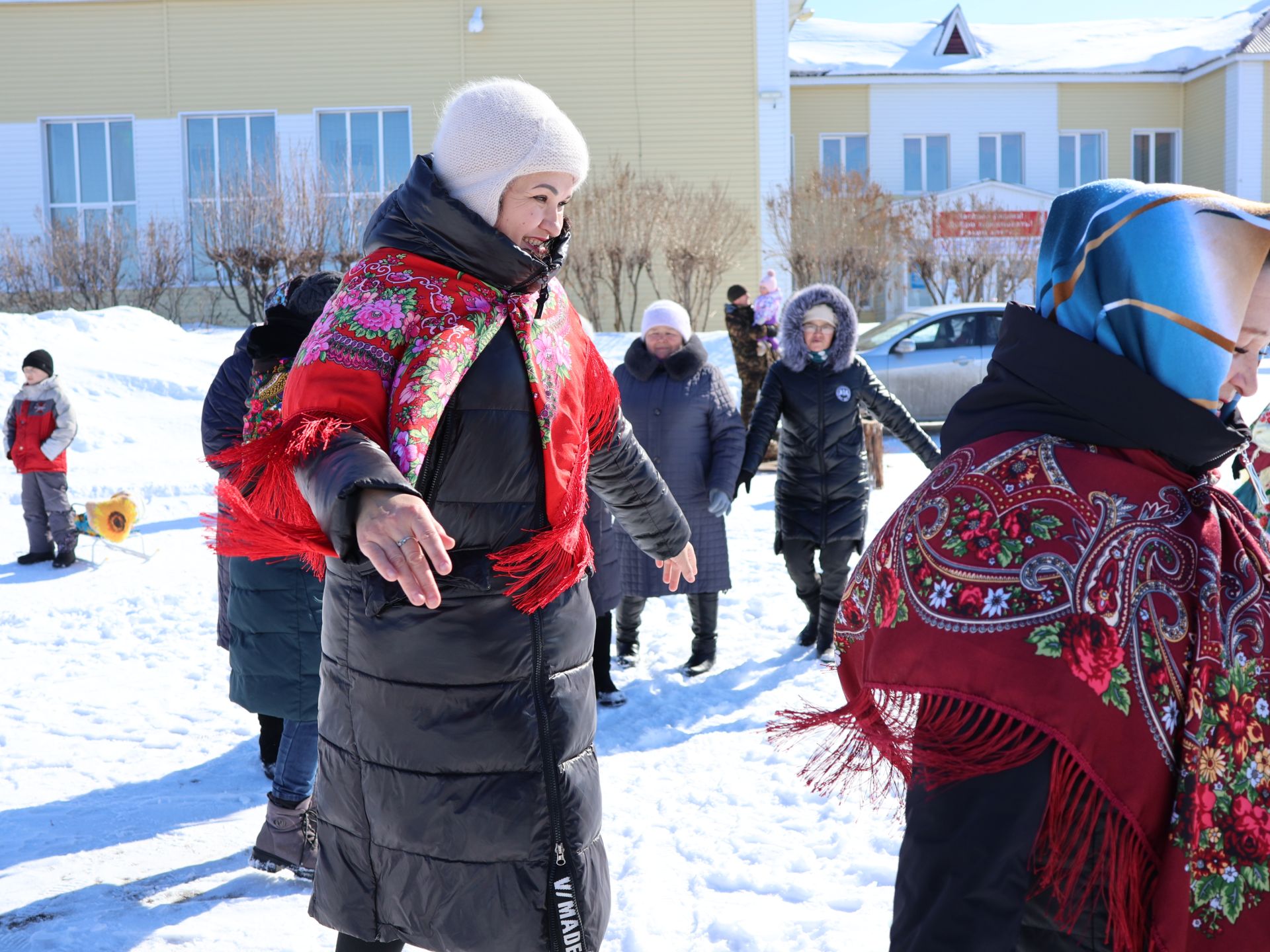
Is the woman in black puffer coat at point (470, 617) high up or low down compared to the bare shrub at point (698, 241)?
down

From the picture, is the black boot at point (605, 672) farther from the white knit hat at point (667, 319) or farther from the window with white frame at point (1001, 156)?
the window with white frame at point (1001, 156)

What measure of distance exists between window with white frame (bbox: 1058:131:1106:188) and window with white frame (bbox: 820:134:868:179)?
4794mm

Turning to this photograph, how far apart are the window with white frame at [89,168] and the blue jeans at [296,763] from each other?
67.8 ft

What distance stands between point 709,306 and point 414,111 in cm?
646

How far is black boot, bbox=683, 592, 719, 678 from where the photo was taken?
5891mm

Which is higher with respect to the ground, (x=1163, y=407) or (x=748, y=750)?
(x=1163, y=407)

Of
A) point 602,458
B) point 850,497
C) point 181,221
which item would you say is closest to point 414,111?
point 181,221

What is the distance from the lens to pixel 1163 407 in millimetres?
1359

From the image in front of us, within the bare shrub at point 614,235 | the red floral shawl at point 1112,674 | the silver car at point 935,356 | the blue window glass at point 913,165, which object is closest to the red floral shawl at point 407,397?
the red floral shawl at point 1112,674

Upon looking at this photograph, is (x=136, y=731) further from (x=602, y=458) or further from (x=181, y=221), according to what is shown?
(x=181, y=221)

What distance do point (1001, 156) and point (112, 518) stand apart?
25014mm

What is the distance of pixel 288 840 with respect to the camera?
3.54m

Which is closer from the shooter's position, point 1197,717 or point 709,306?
point 1197,717

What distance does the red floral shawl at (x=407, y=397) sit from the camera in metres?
1.98
